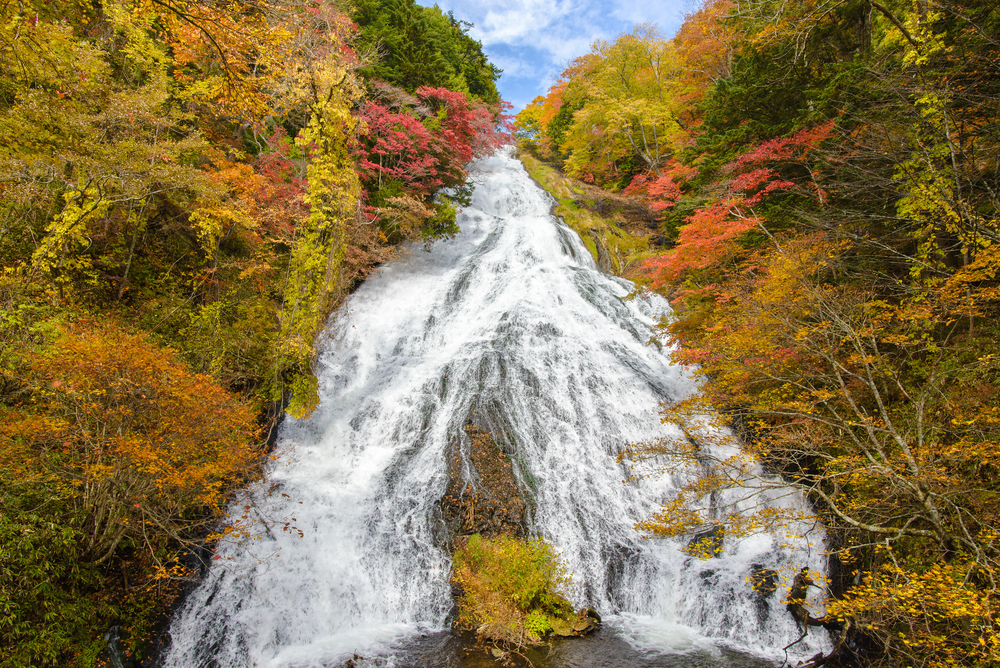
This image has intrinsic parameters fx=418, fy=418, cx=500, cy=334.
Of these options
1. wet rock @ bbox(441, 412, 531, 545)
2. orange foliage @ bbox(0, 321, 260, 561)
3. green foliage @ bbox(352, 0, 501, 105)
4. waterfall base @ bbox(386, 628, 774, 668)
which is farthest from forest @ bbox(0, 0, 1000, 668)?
green foliage @ bbox(352, 0, 501, 105)

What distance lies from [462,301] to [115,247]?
8.68 meters

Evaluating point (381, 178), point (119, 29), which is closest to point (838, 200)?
point (381, 178)

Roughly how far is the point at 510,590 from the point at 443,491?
2273 mm

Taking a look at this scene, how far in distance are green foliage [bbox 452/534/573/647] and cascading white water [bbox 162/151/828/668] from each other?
1.38 feet

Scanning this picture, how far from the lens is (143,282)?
31.6 feet

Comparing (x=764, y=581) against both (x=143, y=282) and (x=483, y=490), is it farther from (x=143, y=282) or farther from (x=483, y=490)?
(x=143, y=282)

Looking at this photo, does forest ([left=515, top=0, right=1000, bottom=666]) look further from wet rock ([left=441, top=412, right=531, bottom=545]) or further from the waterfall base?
wet rock ([left=441, top=412, right=531, bottom=545])

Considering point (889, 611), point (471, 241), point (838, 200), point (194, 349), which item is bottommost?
point (889, 611)

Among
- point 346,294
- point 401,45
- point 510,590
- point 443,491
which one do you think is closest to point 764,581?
point 510,590

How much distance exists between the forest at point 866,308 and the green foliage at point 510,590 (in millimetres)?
2240

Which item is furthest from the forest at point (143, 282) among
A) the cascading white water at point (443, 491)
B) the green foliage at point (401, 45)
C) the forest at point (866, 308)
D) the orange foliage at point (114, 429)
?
the forest at point (866, 308)

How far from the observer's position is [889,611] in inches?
198

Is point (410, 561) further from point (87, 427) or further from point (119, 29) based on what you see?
point (119, 29)

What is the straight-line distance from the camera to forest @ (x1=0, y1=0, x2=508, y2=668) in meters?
5.48
